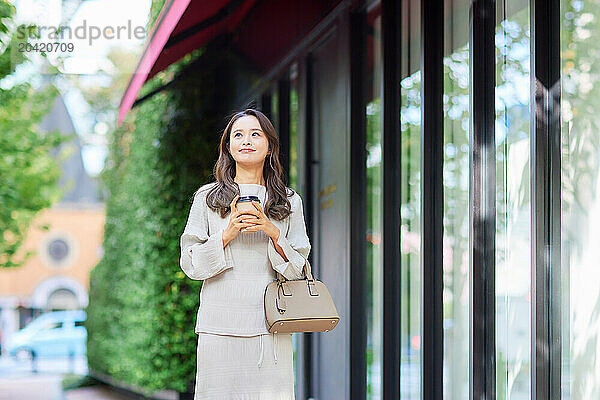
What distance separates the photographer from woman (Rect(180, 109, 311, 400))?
2.98m

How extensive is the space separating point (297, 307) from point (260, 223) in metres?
0.34

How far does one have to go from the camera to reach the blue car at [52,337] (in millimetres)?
5457

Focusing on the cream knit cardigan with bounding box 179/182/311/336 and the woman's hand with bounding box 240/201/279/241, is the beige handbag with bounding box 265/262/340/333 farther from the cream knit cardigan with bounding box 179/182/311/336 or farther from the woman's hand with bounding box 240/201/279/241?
the woman's hand with bounding box 240/201/279/241

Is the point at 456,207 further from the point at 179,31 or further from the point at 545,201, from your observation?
the point at 179,31

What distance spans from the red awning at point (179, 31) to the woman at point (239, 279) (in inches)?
80.4

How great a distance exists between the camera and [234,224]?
114 inches

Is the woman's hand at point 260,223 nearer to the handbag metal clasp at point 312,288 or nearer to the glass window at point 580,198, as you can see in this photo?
the handbag metal clasp at point 312,288

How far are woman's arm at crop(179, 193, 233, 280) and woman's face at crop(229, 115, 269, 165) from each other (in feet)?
0.70

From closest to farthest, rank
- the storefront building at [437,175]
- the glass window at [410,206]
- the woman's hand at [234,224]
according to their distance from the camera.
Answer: the storefront building at [437,175] < the woman's hand at [234,224] < the glass window at [410,206]

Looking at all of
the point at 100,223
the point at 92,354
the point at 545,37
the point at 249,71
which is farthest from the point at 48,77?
the point at 545,37

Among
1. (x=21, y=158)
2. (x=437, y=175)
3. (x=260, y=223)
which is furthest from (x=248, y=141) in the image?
(x=21, y=158)

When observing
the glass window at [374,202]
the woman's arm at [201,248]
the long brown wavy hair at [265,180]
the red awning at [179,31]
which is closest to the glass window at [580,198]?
the long brown wavy hair at [265,180]

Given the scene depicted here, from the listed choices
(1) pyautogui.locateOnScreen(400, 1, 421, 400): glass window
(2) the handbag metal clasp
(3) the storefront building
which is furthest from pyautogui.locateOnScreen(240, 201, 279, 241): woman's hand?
(1) pyautogui.locateOnScreen(400, 1, 421, 400): glass window

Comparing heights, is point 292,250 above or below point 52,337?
above
